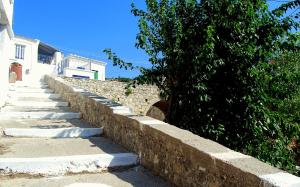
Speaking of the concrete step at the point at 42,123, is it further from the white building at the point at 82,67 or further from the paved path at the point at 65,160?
the white building at the point at 82,67

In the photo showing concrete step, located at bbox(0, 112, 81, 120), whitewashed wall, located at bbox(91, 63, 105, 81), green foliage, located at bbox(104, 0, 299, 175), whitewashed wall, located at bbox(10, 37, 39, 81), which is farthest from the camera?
whitewashed wall, located at bbox(91, 63, 105, 81)

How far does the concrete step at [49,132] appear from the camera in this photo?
18.8 feet

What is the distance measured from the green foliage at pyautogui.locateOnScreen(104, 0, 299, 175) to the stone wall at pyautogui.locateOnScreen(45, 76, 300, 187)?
1.35 m

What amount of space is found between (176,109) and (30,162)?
3.04 m

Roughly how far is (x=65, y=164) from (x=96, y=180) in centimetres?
48

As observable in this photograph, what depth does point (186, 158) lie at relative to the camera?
365 cm

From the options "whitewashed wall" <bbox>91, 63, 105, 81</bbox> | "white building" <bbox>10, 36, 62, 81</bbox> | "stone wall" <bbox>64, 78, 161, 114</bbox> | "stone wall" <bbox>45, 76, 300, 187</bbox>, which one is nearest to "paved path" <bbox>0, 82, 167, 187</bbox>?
"stone wall" <bbox>45, 76, 300, 187</bbox>

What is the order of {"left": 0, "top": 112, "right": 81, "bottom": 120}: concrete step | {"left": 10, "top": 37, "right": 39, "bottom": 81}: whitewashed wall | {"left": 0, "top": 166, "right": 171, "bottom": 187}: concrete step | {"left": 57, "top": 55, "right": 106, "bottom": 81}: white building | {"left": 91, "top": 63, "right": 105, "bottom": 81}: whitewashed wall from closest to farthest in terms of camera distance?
{"left": 0, "top": 166, "right": 171, "bottom": 187}: concrete step
{"left": 0, "top": 112, "right": 81, "bottom": 120}: concrete step
{"left": 10, "top": 37, "right": 39, "bottom": 81}: whitewashed wall
{"left": 57, "top": 55, "right": 106, "bottom": 81}: white building
{"left": 91, "top": 63, "right": 105, "bottom": 81}: whitewashed wall

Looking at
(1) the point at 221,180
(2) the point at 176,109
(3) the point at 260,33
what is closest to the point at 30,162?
(1) the point at 221,180

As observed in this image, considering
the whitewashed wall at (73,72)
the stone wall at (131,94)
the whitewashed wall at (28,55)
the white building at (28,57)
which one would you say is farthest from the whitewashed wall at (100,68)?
the stone wall at (131,94)

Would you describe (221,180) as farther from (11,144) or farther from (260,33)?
(260,33)

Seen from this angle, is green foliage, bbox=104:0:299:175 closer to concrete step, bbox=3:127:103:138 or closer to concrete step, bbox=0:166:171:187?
concrete step, bbox=3:127:103:138

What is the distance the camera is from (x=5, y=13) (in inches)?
300

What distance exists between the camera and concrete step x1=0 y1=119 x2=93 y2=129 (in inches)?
249
